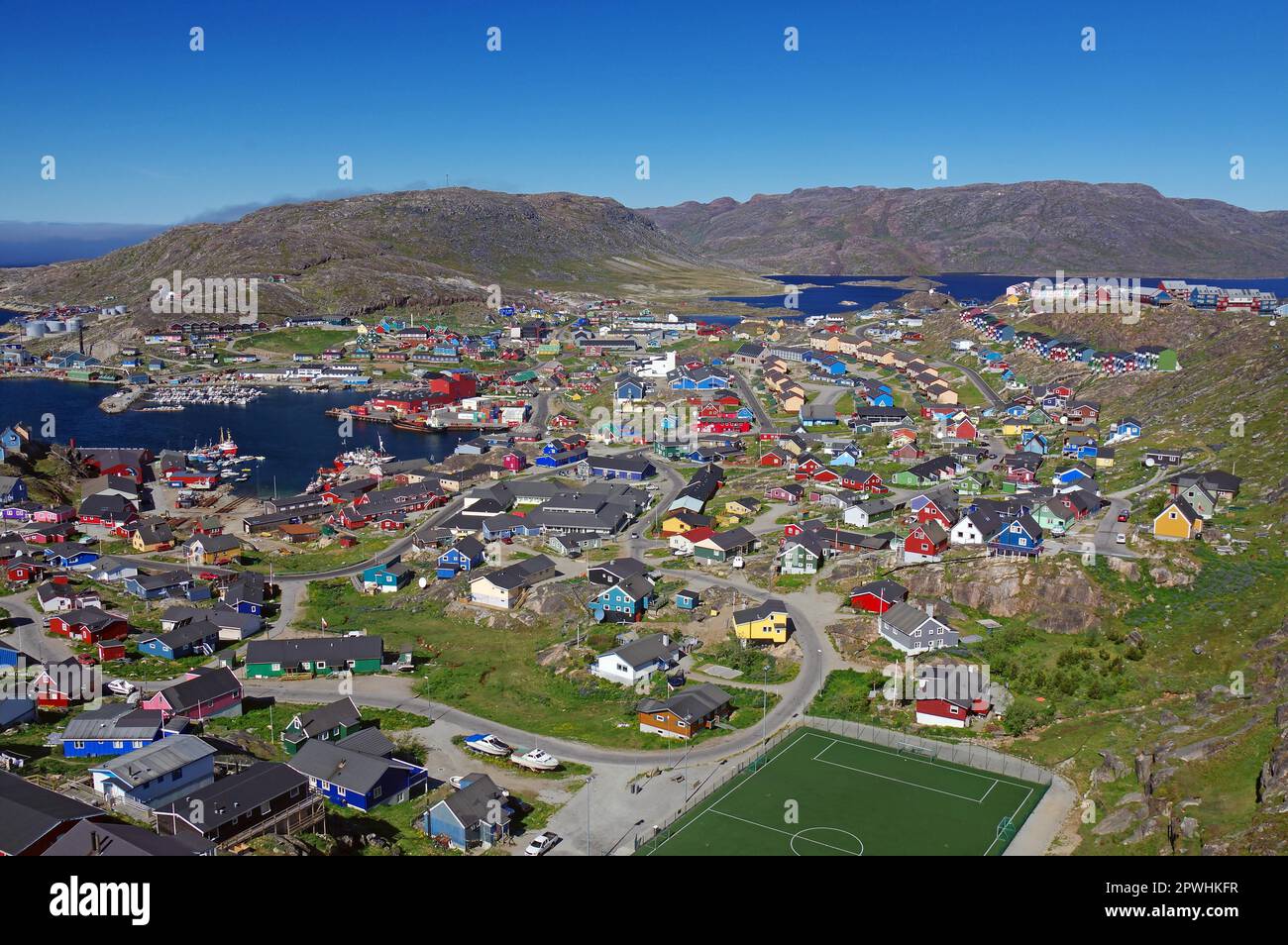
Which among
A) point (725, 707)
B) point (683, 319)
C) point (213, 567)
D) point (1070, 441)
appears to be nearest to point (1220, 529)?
point (1070, 441)

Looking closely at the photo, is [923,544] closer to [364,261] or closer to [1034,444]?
[1034,444]

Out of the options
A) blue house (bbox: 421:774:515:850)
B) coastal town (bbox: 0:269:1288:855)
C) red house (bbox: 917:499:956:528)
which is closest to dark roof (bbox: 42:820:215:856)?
coastal town (bbox: 0:269:1288:855)

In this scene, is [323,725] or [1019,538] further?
[1019,538]

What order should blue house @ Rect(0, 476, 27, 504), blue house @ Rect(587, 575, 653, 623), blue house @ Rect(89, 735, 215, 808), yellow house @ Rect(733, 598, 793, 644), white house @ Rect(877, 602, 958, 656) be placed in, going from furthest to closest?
blue house @ Rect(0, 476, 27, 504), blue house @ Rect(587, 575, 653, 623), yellow house @ Rect(733, 598, 793, 644), white house @ Rect(877, 602, 958, 656), blue house @ Rect(89, 735, 215, 808)

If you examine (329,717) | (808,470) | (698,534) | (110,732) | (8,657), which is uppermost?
(808,470)

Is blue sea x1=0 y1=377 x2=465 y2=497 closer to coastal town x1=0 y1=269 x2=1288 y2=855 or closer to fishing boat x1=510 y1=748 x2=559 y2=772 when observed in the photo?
coastal town x1=0 y1=269 x2=1288 y2=855

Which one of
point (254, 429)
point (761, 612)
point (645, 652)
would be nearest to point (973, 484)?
point (761, 612)
